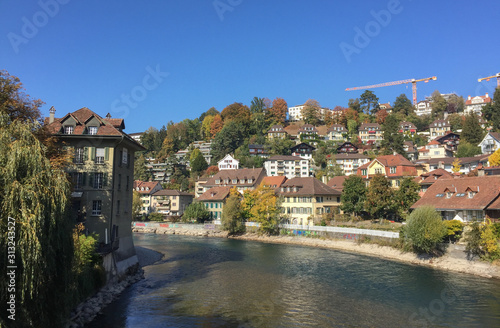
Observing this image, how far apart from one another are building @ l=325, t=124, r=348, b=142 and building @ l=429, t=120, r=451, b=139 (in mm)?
30560

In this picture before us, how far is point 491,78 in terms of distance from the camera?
164500 mm

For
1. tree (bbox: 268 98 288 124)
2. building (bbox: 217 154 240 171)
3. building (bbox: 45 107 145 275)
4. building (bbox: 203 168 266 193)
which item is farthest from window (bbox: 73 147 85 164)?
tree (bbox: 268 98 288 124)

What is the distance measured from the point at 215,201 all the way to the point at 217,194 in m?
2.28

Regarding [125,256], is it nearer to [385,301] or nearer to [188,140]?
[385,301]

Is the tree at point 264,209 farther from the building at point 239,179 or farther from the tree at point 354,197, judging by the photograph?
the building at point 239,179

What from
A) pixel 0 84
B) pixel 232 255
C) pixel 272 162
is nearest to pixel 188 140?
pixel 272 162

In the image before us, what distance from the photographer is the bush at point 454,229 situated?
40.3 meters

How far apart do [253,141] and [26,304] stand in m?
115

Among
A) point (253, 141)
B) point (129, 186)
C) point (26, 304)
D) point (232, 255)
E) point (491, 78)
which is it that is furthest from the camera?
point (491, 78)

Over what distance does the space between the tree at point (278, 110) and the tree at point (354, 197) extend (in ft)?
287

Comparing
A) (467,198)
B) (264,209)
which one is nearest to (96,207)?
(264,209)

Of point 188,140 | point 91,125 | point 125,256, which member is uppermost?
point 188,140

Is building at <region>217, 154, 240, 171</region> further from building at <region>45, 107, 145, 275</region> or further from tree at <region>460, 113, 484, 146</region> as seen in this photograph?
building at <region>45, 107, 145, 275</region>

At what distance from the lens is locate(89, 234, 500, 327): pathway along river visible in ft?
73.7
